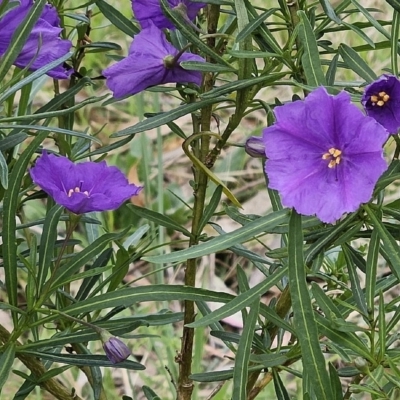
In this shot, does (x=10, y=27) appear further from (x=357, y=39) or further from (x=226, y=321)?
(x=357, y=39)

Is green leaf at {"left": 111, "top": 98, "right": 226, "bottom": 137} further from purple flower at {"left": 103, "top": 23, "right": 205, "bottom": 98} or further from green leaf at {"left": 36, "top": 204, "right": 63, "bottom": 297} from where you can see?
green leaf at {"left": 36, "top": 204, "right": 63, "bottom": 297}

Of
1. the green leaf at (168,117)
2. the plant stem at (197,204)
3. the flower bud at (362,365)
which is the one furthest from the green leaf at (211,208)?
the flower bud at (362,365)

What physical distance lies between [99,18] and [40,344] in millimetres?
1736

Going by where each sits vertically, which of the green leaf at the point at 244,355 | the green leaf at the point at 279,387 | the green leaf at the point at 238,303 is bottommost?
the green leaf at the point at 279,387

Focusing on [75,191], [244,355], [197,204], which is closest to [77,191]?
[75,191]

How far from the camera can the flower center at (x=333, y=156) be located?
0.68 meters

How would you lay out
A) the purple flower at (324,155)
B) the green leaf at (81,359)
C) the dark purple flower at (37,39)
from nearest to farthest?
the purple flower at (324,155), the dark purple flower at (37,39), the green leaf at (81,359)

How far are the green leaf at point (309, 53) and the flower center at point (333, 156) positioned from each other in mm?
66

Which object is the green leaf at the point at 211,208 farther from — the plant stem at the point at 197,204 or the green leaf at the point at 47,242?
the green leaf at the point at 47,242

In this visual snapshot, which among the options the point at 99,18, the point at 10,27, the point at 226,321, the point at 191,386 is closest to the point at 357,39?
the point at 99,18

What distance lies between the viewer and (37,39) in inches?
29.5

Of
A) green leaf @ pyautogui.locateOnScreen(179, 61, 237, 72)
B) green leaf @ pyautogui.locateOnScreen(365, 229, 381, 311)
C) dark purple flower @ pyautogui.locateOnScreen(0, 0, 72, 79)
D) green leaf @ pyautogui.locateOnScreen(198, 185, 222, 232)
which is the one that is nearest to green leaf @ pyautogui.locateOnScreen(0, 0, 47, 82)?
dark purple flower @ pyautogui.locateOnScreen(0, 0, 72, 79)

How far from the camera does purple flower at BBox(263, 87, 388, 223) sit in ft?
2.04

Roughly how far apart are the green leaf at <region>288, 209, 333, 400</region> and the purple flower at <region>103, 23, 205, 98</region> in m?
0.20
